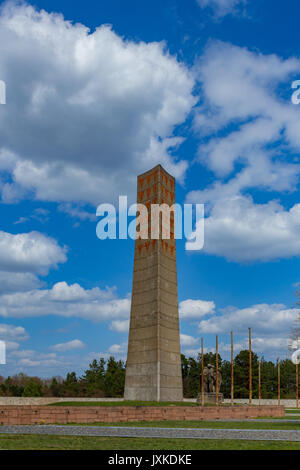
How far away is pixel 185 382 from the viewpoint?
256 feet

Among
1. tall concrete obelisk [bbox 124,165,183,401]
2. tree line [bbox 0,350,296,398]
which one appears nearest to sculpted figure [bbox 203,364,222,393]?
tall concrete obelisk [bbox 124,165,183,401]

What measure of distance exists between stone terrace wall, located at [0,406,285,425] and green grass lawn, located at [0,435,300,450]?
5.76m

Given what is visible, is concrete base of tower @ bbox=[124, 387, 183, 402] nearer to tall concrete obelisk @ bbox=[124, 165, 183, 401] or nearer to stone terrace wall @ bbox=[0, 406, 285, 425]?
tall concrete obelisk @ bbox=[124, 165, 183, 401]

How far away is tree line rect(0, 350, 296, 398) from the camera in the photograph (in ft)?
224

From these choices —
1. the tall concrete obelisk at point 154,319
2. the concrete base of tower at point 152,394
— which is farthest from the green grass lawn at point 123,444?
the tall concrete obelisk at point 154,319

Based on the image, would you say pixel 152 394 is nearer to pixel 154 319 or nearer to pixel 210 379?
pixel 154 319

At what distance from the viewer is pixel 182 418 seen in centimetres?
2348

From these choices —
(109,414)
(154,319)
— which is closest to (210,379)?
(154,319)

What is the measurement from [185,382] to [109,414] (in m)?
60.2

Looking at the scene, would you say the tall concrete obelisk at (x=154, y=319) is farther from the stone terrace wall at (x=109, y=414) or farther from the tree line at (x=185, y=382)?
the tree line at (x=185, y=382)

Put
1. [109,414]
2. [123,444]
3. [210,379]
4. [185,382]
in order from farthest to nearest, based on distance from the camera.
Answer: [185,382] < [210,379] < [109,414] < [123,444]
